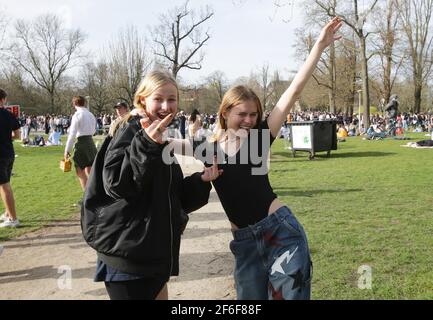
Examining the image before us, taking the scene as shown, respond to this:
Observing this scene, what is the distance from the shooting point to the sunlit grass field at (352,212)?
4.38m

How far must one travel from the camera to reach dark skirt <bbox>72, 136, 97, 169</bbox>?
7.82 m

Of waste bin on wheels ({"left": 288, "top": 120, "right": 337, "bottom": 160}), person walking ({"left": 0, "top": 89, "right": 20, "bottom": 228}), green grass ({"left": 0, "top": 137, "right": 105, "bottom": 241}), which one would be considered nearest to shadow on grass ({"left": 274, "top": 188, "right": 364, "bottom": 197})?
green grass ({"left": 0, "top": 137, "right": 105, "bottom": 241})

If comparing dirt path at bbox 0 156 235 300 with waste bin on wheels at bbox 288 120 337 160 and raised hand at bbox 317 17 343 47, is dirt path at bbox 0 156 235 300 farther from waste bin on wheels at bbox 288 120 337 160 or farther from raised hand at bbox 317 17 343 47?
waste bin on wheels at bbox 288 120 337 160

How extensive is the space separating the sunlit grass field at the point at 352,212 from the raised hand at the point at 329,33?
7.44 ft

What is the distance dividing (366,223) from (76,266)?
13.3 feet

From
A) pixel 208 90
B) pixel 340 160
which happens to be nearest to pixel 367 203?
pixel 340 160

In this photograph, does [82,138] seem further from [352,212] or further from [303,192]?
[352,212]

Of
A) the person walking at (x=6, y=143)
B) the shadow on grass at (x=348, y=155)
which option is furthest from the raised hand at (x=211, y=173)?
the shadow on grass at (x=348, y=155)

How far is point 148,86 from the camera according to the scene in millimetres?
2352

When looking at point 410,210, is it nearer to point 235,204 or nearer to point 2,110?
point 235,204

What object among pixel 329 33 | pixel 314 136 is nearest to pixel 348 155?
pixel 314 136

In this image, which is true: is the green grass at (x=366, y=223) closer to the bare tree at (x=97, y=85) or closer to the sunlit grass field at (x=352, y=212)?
the sunlit grass field at (x=352, y=212)

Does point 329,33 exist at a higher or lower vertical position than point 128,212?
higher
